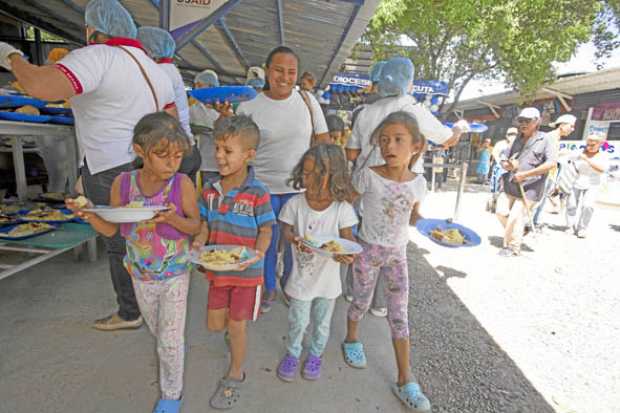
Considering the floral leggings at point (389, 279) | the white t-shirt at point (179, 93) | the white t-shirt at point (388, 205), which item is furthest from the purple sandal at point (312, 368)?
the white t-shirt at point (179, 93)

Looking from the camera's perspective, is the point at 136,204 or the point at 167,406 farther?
the point at 167,406

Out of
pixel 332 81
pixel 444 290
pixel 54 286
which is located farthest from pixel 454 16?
pixel 54 286

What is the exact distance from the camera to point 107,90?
174cm

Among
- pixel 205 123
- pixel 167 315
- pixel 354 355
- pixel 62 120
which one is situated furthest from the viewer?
pixel 205 123

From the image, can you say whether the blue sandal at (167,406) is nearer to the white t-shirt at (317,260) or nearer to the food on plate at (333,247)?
the white t-shirt at (317,260)

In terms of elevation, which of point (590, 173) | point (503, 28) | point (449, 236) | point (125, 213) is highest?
point (503, 28)

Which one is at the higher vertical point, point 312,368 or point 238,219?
point 238,219

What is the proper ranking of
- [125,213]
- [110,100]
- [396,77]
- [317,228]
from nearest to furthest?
1. [125,213]
2. [110,100]
3. [317,228]
4. [396,77]

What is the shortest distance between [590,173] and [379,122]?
5.33 meters

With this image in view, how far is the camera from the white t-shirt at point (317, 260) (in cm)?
187

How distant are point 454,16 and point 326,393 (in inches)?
362

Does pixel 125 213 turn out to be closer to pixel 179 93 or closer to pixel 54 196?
pixel 179 93

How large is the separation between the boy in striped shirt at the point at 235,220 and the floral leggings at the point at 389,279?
63 cm

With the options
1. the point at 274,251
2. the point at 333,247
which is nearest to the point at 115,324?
the point at 274,251
